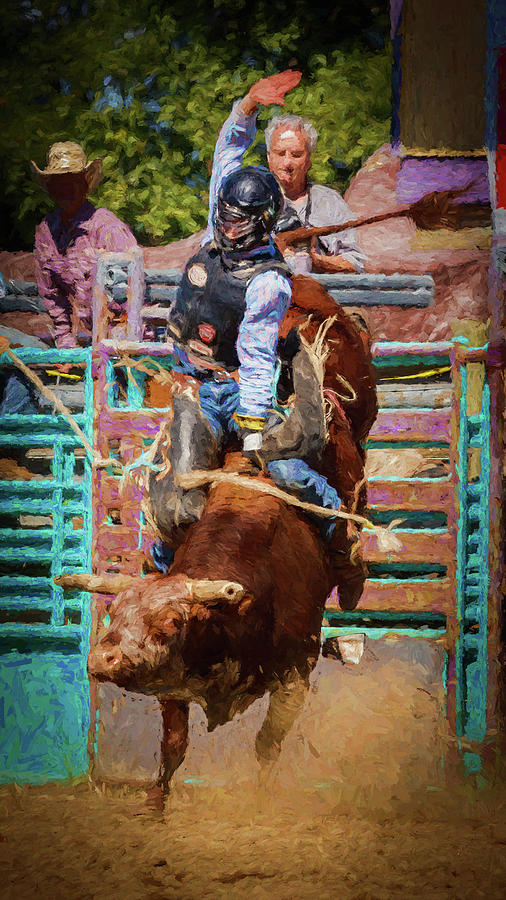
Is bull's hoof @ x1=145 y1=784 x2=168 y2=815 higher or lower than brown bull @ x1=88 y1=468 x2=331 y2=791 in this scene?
lower

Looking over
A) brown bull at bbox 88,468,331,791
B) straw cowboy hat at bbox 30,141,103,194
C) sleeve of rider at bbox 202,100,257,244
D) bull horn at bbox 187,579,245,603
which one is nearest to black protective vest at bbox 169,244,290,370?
sleeve of rider at bbox 202,100,257,244

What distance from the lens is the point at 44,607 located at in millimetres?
2545

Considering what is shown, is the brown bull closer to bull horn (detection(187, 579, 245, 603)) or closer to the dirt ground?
bull horn (detection(187, 579, 245, 603))

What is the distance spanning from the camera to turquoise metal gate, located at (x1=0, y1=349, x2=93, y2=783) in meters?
2.51

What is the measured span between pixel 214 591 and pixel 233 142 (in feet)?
4.23

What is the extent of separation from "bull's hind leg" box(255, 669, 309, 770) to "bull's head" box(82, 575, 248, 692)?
0.55 metres

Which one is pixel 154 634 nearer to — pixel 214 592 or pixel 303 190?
pixel 214 592

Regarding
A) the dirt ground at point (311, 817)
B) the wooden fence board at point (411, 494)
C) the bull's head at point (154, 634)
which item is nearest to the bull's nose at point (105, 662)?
the bull's head at point (154, 634)

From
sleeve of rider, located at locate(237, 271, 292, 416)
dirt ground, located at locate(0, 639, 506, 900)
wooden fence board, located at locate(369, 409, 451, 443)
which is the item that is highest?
sleeve of rider, located at locate(237, 271, 292, 416)

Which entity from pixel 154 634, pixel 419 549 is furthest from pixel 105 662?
pixel 419 549

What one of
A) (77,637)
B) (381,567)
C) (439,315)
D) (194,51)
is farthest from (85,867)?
(194,51)

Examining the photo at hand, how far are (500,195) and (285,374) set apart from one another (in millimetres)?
798

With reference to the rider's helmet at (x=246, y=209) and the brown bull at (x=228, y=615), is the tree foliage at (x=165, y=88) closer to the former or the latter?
the rider's helmet at (x=246, y=209)

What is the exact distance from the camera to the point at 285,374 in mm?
2186
